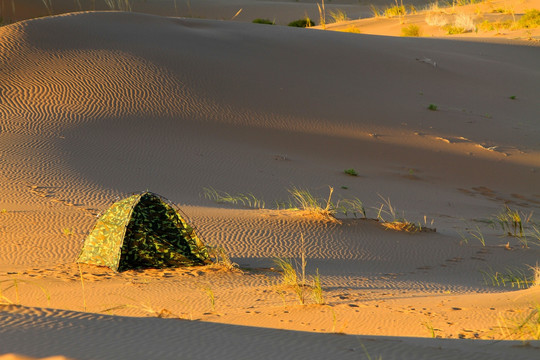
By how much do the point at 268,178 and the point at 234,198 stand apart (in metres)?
1.54

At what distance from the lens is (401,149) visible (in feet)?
52.2

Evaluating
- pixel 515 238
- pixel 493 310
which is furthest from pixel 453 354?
pixel 515 238

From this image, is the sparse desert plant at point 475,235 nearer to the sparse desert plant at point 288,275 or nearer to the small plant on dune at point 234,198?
the small plant on dune at point 234,198

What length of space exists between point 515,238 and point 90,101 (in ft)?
30.6

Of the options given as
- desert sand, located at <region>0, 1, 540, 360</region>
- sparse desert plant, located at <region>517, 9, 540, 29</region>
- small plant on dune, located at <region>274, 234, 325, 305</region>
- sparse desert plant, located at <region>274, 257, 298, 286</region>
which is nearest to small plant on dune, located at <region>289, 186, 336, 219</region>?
desert sand, located at <region>0, 1, 540, 360</region>

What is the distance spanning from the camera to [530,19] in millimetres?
29781

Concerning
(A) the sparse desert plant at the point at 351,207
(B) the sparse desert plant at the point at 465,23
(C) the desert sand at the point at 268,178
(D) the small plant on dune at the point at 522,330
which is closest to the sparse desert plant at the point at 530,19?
(B) the sparse desert plant at the point at 465,23

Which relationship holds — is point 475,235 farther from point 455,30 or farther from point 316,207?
point 455,30

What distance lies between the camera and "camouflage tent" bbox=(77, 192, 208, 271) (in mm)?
7918

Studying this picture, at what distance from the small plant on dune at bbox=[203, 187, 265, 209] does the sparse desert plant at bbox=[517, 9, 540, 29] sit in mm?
21184

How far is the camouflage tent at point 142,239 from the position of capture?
26.0 ft

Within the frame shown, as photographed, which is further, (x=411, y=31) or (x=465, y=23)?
(x=465, y=23)

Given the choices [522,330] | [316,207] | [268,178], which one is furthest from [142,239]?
[268,178]

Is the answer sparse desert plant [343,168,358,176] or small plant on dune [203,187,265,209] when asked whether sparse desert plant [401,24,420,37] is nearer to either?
sparse desert plant [343,168,358,176]
